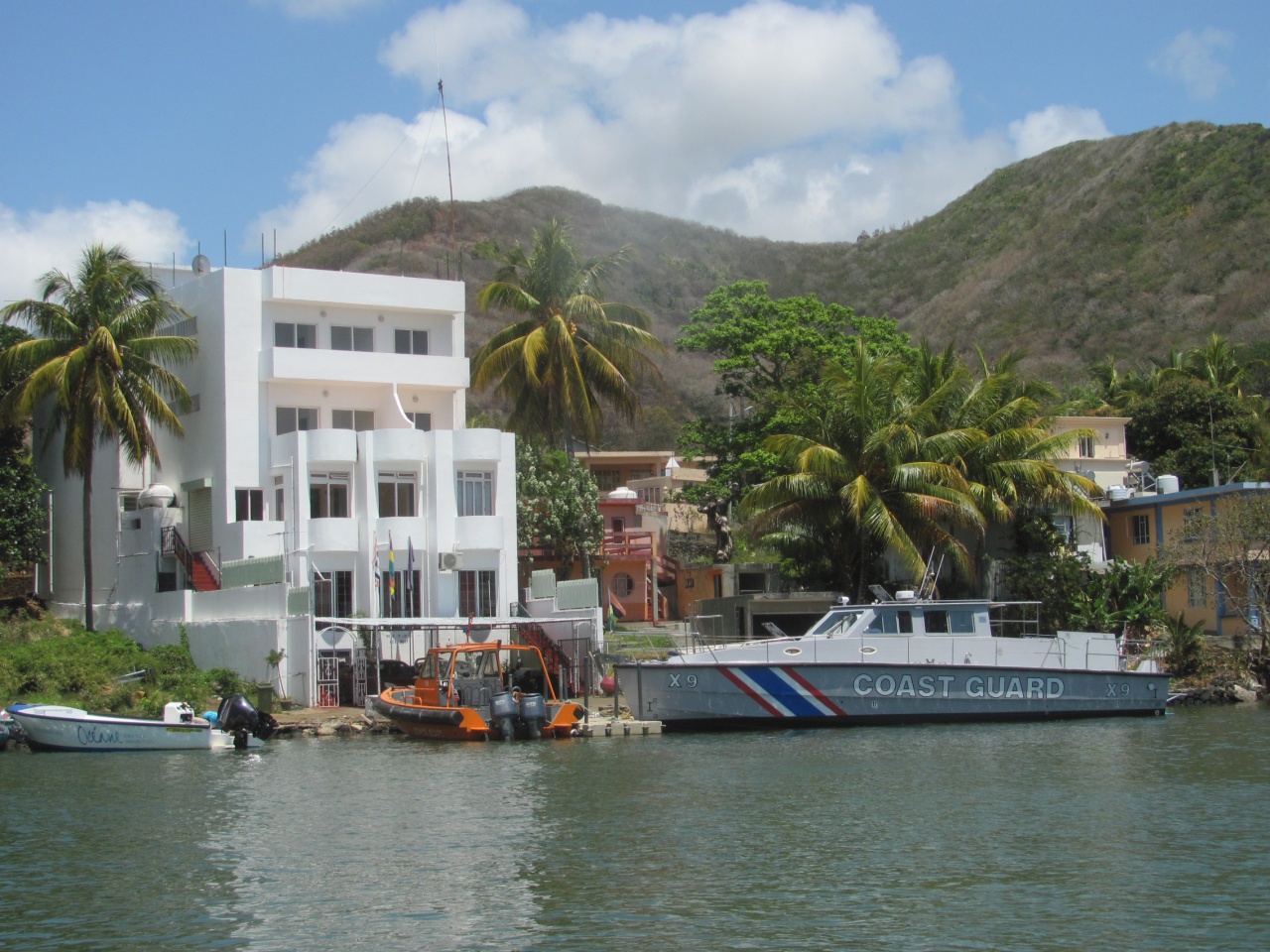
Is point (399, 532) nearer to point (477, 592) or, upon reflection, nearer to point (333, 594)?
point (333, 594)

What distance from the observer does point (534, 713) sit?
100 feet

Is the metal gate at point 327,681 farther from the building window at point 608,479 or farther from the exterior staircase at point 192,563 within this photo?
the building window at point 608,479

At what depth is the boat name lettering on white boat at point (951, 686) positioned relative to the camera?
32.1 meters

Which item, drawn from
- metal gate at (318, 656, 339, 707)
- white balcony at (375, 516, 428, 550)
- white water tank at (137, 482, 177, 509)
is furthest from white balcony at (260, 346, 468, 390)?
metal gate at (318, 656, 339, 707)

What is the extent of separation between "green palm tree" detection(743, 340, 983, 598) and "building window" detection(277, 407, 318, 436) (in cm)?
1289

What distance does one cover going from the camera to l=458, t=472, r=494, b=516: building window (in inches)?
1601

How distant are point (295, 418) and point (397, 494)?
4.13m

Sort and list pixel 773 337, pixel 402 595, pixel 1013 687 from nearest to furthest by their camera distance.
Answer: pixel 1013 687 → pixel 402 595 → pixel 773 337

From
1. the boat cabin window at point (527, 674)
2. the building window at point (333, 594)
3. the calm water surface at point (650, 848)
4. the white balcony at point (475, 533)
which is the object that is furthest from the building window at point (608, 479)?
the calm water surface at point (650, 848)

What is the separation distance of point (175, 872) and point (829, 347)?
37.3m

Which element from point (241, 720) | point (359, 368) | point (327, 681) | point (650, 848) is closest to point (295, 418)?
point (359, 368)

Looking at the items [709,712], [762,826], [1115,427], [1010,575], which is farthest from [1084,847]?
[1115,427]

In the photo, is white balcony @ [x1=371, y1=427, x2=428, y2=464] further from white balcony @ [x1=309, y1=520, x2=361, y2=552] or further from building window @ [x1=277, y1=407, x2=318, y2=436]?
building window @ [x1=277, y1=407, x2=318, y2=436]

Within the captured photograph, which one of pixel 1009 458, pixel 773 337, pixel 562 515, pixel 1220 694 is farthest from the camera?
pixel 773 337
